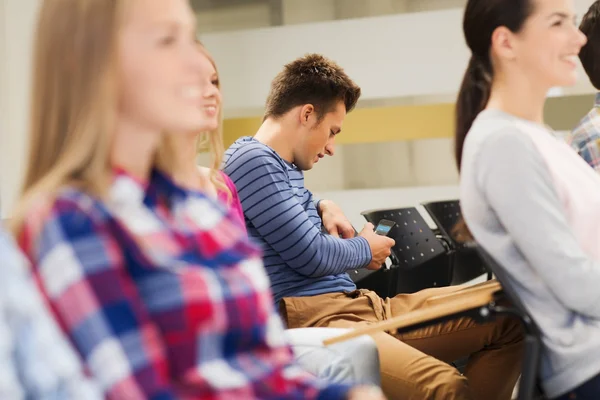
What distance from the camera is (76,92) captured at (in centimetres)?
97

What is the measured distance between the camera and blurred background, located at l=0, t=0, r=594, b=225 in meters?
5.28

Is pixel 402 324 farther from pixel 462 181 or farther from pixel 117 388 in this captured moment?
pixel 117 388

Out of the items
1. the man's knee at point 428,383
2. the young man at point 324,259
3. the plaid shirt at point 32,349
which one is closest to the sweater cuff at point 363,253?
the young man at point 324,259

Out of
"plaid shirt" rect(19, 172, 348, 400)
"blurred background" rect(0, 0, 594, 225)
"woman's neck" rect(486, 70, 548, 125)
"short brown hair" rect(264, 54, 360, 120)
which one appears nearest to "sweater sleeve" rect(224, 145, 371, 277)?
"short brown hair" rect(264, 54, 360, 120)

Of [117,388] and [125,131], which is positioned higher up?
[125,131]

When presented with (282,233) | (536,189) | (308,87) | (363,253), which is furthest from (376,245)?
(536,189)

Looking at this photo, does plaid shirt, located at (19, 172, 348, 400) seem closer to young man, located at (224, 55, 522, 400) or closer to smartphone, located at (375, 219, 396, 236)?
young man, located at (224, 55, 522, 400)

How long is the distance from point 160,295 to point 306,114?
157cm

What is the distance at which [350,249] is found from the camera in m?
2.24

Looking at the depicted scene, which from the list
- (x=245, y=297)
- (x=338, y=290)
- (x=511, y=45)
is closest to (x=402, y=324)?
(x=245, y=297)

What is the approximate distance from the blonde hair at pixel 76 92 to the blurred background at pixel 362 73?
4383 millimetres

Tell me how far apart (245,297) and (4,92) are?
4.64m

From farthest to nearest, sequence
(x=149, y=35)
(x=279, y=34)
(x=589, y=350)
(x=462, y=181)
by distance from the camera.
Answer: (x=279, y=34) → (x=462, y=181) → (x=589, y=350) → (x=149, y=35)

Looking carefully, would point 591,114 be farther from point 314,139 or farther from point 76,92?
point 76,92
